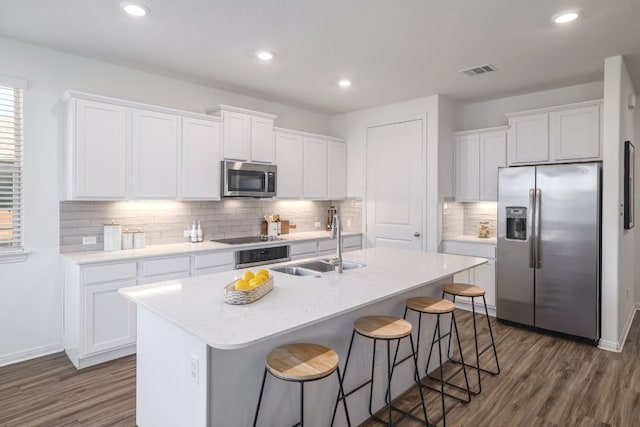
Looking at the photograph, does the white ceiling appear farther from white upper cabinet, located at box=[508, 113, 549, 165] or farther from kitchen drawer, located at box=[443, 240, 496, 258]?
kitchen drawer, located at box=[443, 240, 496, 258]

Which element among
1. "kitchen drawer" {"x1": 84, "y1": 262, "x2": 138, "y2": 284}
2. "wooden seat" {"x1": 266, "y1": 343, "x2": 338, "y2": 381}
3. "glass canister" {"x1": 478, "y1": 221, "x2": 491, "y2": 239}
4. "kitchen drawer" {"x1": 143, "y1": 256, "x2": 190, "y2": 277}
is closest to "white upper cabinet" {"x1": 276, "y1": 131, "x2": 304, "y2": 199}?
"kitchen drawer" {"x1": 143, "y1": 256, "x2": 190, "y2": 277}

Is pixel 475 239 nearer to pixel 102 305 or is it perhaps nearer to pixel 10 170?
pixel 102 305

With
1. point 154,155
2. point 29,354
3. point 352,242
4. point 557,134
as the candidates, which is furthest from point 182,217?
point 557,134

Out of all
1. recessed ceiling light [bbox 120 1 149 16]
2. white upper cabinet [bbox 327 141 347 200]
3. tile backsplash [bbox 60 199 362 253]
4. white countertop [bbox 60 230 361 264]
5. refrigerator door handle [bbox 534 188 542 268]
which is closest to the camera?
recessed ceiling light [bbox 120 1 149 16]

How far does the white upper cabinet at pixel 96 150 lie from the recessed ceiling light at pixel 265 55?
4.34 feet

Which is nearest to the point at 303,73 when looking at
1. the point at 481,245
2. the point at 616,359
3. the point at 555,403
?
the point at 481,245

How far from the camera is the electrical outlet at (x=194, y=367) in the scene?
1683 millimetres

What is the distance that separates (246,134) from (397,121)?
2.06 metres

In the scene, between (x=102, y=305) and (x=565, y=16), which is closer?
(x=565, y=16)

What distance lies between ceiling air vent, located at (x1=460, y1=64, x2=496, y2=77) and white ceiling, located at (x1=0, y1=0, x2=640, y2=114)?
88 mm

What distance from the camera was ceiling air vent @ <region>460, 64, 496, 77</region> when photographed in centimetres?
373

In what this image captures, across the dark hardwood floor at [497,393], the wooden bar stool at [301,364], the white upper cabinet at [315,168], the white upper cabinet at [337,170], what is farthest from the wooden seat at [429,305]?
the white upper cabinet at [337,170]

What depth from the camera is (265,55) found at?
3.46 meters

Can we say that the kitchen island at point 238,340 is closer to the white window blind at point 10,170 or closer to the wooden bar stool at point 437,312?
the wooden bar stool at point 437,312
